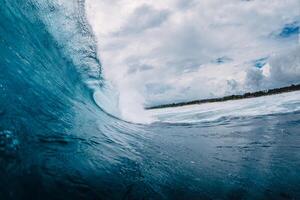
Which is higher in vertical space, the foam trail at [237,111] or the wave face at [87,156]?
the foam trail at [237,111]

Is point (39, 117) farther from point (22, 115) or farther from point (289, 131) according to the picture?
point (289, 131)

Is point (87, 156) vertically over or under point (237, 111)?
under

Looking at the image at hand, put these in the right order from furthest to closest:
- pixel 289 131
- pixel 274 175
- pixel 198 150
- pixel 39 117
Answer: pixel 289 131
pixel 198 150
pixel 39 117
pixel 274 175

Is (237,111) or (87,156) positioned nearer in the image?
(87,156)

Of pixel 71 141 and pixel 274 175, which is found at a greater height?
pixel 71 141

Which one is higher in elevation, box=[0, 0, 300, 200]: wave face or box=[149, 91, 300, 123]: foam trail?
box=[149, 91, 300, 123]: foam trail

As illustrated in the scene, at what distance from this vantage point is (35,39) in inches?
329

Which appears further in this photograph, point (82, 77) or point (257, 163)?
point (82, 77)

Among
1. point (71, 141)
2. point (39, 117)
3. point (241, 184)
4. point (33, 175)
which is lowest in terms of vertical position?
point (241, 184)

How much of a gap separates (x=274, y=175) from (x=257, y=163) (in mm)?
700

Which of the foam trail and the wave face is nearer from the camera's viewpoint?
the wave face

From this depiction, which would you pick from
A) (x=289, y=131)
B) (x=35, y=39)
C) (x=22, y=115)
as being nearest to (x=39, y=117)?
(x=22, y=115)

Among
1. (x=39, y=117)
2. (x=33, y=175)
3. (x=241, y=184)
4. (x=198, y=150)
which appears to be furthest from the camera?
(x=198, y=150)

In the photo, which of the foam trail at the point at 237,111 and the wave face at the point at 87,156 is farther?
the foam trail at the point at 237,111
